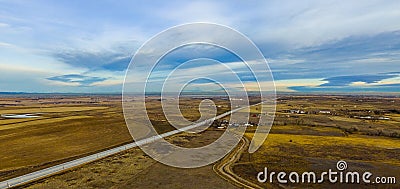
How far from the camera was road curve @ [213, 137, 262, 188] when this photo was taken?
22062 millimetres

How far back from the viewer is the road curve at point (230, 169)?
22062 millimetres

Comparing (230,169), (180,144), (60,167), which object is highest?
(180,144)

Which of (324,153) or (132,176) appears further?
(324,153)

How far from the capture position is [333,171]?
993 inches

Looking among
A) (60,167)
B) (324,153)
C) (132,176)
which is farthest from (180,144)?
(324,153)

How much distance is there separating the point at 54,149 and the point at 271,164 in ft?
85.3

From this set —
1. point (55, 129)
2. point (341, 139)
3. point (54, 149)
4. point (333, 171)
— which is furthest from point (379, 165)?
point (55, 129)

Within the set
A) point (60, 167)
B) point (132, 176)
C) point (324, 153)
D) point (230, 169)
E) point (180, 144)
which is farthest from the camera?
point (180, 144)

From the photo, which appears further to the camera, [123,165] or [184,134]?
[184,134]

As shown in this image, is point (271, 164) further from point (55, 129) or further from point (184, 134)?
point (55, 129)

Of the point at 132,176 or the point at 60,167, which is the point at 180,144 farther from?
the point at 60,167

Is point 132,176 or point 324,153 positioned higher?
point 324,153

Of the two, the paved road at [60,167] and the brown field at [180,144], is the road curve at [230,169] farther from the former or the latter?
the paved road at [60,167]

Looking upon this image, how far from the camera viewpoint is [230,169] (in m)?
25.8
